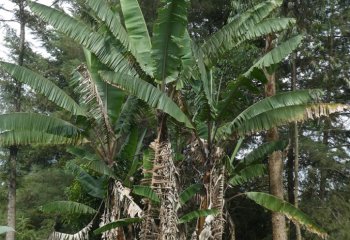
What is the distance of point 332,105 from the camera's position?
841 cm

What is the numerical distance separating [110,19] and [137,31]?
2.05ft

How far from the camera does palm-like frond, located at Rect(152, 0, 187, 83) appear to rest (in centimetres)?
775

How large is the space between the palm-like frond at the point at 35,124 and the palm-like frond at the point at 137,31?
73.2 inches

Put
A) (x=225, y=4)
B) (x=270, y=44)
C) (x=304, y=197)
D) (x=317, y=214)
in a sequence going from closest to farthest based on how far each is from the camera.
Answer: (x=270, y=44)
(x=317, y=214)
(x=304, y=197)
(x=225, y=4)

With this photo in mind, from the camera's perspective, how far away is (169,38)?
8062 millimetres

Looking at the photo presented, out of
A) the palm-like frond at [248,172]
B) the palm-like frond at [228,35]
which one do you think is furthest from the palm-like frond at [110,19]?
the palm-like frond at [248,172]

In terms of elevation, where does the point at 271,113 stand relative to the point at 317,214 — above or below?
above

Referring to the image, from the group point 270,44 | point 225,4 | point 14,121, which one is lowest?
point 14,121

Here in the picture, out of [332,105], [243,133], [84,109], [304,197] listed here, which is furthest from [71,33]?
[304,197]

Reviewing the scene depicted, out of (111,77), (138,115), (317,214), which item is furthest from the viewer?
(317,214)

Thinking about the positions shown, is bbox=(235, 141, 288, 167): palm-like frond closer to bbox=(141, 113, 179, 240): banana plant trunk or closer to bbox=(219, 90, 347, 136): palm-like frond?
bbox=(219, 90, 347, 136): palm-like frond

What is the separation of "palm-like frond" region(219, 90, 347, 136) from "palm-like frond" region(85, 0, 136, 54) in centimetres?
245

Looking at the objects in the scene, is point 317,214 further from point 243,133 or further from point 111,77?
point 111,77

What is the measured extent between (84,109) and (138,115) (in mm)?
1310
